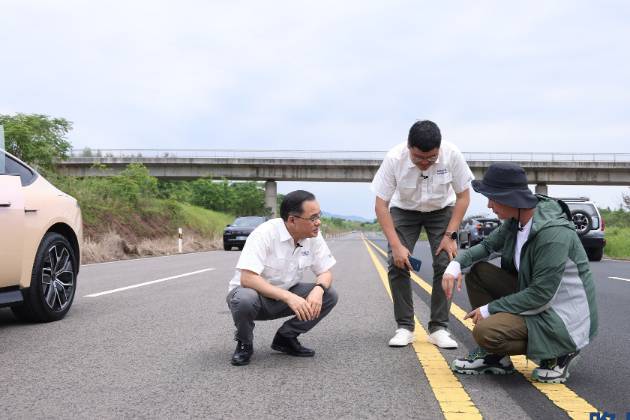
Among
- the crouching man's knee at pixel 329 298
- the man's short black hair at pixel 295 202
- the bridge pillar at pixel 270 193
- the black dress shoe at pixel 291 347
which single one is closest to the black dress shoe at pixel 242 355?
the black dress shoe at pixel 291 347

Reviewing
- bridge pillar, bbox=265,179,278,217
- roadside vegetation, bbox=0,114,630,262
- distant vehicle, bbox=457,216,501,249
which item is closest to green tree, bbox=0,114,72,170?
roadside vegetation, bbox=0,114,630,262

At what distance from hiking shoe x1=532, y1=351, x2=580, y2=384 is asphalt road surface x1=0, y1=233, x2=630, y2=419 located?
0.07 meters

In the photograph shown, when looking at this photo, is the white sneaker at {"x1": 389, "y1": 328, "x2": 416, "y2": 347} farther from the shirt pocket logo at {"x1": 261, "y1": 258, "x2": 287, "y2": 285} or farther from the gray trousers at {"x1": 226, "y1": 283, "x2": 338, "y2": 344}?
the shirt pocket logo at {"x1": 261, "y1": 258, "x2": 287, "y2": 285}

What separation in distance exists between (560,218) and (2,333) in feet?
14.0

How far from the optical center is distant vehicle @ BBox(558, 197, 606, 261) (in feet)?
51.6

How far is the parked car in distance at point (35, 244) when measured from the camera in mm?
4848

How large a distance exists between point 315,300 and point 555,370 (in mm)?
1436

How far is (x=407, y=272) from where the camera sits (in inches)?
185

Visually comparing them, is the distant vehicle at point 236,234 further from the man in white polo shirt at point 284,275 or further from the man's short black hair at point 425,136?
the man's short black hair at point 425,136

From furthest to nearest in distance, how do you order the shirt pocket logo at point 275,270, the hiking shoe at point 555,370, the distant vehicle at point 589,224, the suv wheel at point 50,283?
the distant vehicle at point 589,224 < the suv wheel at point 50,283 < the shirt pocket logo at point 275,270 < the hiking shoe at point 555,370

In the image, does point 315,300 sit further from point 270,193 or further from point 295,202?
point 270,193

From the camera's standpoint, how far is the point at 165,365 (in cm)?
386

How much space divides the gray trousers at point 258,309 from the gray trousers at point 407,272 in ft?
2.41

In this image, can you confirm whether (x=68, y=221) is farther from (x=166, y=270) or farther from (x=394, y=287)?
(x=166, y=270)
